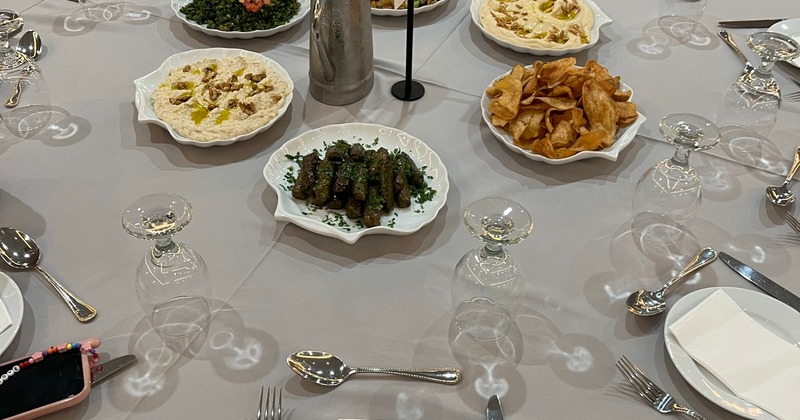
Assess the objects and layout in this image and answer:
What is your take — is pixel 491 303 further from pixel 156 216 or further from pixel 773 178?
pixel 773 178

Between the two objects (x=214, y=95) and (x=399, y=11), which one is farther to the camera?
(x=399, y=11)

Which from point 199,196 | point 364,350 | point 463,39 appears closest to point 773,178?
point 463,39

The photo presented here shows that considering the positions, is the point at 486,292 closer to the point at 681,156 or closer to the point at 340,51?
the point at 681,156

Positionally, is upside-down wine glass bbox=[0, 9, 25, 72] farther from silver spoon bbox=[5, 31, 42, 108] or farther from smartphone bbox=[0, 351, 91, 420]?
smartphone bbox=[0, 351, 91, 420]

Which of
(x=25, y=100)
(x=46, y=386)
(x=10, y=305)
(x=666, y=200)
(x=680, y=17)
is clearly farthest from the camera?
(x=680, y=17)

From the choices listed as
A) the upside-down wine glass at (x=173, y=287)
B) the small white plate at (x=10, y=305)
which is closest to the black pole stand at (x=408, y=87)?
the upside-down wine glass at (x=173, y=287)

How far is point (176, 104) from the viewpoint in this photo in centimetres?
148

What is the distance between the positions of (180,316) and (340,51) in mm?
729

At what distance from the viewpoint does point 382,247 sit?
1.24 m

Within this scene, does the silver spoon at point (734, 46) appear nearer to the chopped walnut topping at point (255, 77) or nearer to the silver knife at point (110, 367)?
the chopped walnut topping at point (255, 77)

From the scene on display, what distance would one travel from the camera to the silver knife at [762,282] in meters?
1.13

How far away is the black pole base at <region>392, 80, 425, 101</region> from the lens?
5.29ft

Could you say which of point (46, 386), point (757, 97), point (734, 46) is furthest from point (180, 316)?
point (734, 46)

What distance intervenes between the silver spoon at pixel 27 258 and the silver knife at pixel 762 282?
1.14 m
